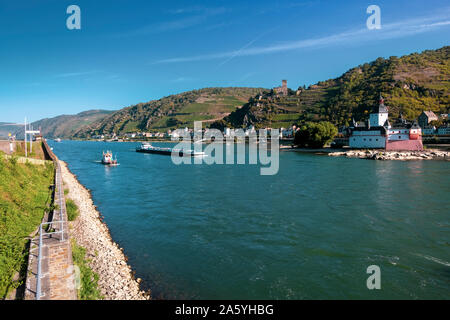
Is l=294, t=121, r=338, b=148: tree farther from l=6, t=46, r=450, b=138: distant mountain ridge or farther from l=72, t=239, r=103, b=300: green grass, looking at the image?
l=72, t=239, r=103, b=300: green grass

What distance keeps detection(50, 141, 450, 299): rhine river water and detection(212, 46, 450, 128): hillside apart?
330ft

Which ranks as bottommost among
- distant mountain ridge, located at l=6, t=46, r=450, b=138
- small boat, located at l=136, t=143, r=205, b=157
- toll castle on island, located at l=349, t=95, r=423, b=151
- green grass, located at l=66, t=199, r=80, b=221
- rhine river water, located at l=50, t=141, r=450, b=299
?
rhine river water, located at l=50, t=141, r=450, b=299

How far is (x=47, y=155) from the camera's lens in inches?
1831

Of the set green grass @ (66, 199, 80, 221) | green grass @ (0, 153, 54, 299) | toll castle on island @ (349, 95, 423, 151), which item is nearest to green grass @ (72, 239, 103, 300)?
green grass @ (0, 153, 54, 299)

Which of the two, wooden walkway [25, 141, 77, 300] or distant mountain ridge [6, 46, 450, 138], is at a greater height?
distant mountain ridge [6, 46, 450, 138]

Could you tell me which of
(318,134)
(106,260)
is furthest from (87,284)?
(318,134)

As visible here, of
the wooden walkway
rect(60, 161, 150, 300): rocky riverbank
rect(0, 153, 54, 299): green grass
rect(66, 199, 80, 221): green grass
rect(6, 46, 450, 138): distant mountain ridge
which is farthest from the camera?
rect(6, 46, 450, 138): distant mountain ridge

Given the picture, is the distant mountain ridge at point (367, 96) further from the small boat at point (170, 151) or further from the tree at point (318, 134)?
the small boat at point (170, 151)

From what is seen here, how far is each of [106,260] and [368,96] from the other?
14371cm

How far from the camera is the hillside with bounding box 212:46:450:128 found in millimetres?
111875

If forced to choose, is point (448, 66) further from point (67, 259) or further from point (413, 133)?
point (67, 259)

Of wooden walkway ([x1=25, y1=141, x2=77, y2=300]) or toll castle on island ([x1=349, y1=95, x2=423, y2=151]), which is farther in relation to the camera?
toll castle on island ([x1=349, y1=95, x2=423, y2=151])

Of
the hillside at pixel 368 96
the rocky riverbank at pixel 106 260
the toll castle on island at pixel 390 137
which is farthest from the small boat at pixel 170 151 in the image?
the hillside at pixel 368 96
